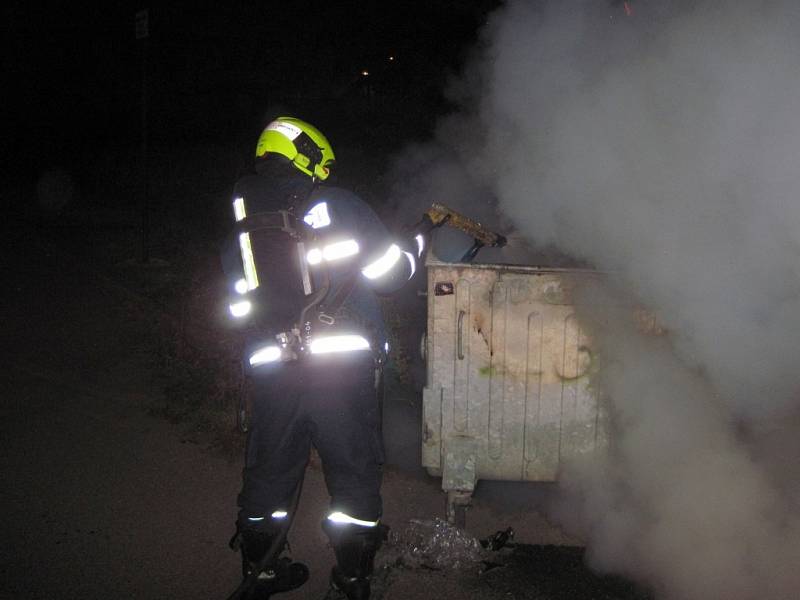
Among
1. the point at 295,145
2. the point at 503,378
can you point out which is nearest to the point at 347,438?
the point at 503,378

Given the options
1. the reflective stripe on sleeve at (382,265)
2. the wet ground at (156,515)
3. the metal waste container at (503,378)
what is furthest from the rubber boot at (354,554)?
the reflective stripe on sleeve at (382,265)

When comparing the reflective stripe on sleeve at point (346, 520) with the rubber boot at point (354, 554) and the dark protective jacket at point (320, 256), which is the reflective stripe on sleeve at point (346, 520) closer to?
the rubber boot at point (354, 554)

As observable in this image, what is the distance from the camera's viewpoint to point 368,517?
3.21 meters

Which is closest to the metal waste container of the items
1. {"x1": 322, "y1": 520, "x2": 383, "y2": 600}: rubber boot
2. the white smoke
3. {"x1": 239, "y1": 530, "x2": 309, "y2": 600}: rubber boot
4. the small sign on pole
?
the white smoke

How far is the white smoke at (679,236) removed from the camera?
3.02 m

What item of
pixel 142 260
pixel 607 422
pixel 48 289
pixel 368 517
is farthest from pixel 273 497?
pixel 142 260

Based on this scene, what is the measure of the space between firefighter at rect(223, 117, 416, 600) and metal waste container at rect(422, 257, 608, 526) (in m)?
0.38

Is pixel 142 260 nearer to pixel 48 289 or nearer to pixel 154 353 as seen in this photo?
pixel 48 289

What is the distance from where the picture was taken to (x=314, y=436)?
3242 millimetres

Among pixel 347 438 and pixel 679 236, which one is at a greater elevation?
pixel 679 236

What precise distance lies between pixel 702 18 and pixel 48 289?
6.98 meters

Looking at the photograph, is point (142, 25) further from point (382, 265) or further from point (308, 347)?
point (308, 347)

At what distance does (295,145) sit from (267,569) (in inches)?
72.8

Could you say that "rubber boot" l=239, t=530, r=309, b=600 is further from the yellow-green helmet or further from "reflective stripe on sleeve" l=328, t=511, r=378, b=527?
the yellow-green helmet
